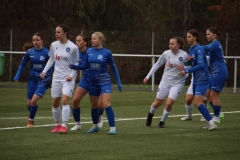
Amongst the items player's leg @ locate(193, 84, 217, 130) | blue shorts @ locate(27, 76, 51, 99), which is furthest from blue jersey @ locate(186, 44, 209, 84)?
blue shorts @ locate(27, 76, 51, 99)

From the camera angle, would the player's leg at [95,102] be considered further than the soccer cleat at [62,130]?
Yes

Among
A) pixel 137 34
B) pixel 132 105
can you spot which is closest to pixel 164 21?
pixel 137 34

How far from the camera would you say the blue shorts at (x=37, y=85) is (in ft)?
44.8

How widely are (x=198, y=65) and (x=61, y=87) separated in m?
2.72

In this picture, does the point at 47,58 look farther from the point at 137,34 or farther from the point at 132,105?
the point at 137,34

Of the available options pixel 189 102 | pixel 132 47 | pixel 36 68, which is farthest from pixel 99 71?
pixel 132 47

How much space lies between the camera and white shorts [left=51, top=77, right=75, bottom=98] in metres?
12.4

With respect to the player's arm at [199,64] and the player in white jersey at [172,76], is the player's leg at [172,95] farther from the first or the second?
the player's arm at [199,64]

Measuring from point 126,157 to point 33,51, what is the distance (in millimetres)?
5398

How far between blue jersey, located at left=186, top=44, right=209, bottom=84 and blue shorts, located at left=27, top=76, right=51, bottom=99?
10.1 ft

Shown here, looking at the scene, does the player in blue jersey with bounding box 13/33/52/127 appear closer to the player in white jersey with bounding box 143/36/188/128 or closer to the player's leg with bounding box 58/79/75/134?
the player's leg with bounding box 58/79/75/134

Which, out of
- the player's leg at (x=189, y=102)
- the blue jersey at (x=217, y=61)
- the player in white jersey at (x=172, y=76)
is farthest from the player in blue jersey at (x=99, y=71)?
Answer: the player's leg at (x=189, y=102)

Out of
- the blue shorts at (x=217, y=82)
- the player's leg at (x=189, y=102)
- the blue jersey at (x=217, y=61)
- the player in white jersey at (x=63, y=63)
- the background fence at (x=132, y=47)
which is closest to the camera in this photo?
the player in white jersey at (x=63, y=63)

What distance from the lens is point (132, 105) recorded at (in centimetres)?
1950
